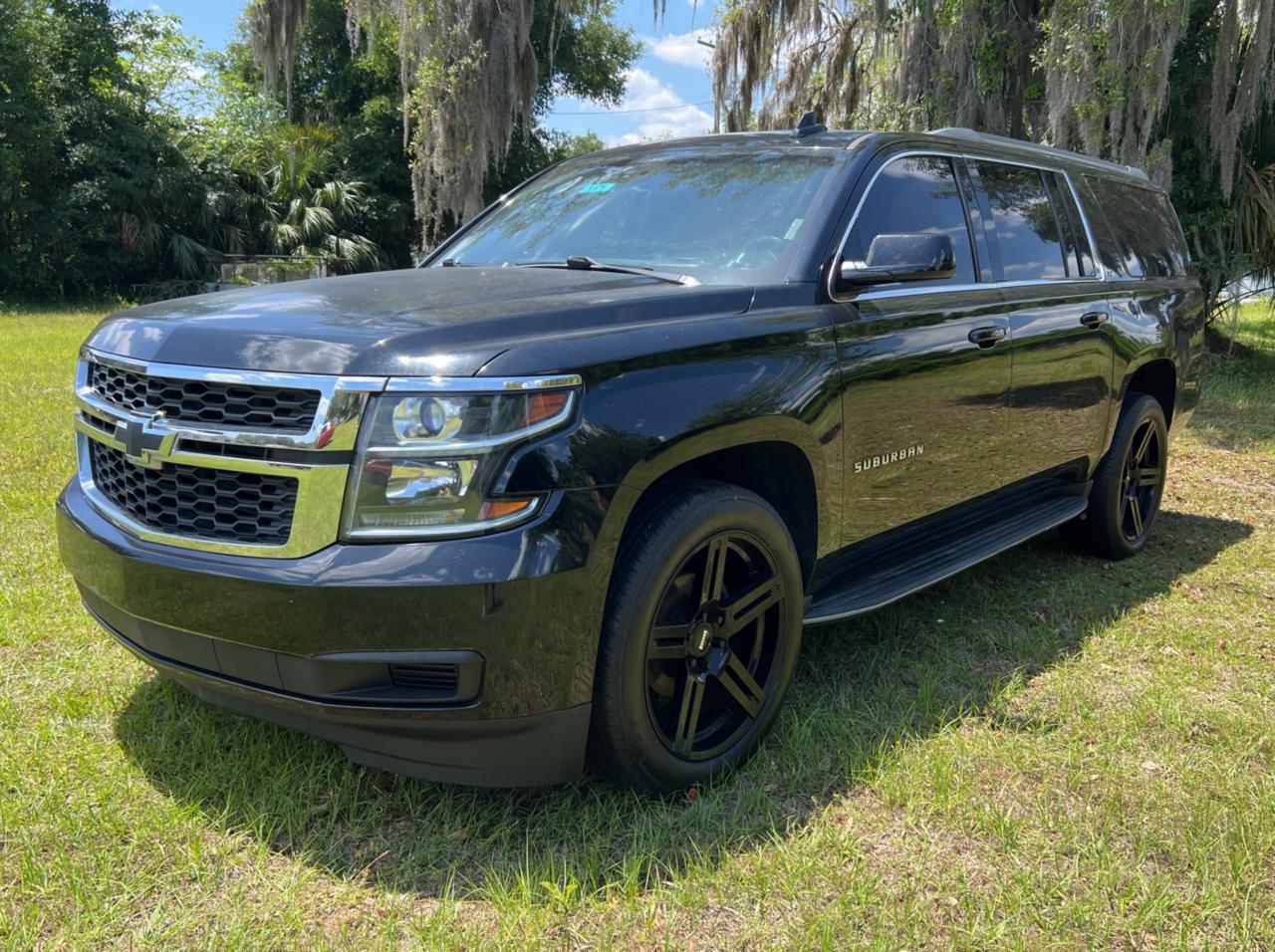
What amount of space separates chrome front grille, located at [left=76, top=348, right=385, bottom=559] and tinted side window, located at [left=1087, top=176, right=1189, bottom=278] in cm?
402

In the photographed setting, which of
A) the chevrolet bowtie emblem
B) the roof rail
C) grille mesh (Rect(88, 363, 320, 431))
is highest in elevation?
the roof rail

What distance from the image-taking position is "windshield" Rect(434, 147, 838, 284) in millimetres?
3336

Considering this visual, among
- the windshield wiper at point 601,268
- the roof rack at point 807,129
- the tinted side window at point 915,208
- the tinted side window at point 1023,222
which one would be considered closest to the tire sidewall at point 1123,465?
the tinted side window at point 1023,222

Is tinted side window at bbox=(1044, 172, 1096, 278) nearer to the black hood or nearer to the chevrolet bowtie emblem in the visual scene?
the black hood

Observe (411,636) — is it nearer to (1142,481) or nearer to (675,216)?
(675,216)

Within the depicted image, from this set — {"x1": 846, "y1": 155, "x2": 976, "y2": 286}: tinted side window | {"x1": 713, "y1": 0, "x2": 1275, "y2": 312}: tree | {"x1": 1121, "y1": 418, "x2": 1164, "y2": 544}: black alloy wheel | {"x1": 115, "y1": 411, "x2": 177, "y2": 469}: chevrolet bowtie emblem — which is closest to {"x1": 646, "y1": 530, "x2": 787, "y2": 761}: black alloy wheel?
{"x1": 846, "y1": 155, "x2": 976, "y2": 286}: tinted side window

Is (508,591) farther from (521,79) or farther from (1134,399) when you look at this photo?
(521,79)

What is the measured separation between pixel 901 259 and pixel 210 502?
207 centimetres

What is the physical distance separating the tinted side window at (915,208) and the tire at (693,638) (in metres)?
1.08

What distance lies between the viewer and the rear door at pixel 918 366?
328 cm

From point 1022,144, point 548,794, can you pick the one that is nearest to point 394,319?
point 548,794

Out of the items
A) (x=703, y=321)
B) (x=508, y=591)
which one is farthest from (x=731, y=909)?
(x=703, y=321)

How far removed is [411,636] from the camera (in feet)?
7.44

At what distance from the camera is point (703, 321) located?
9.25ft
